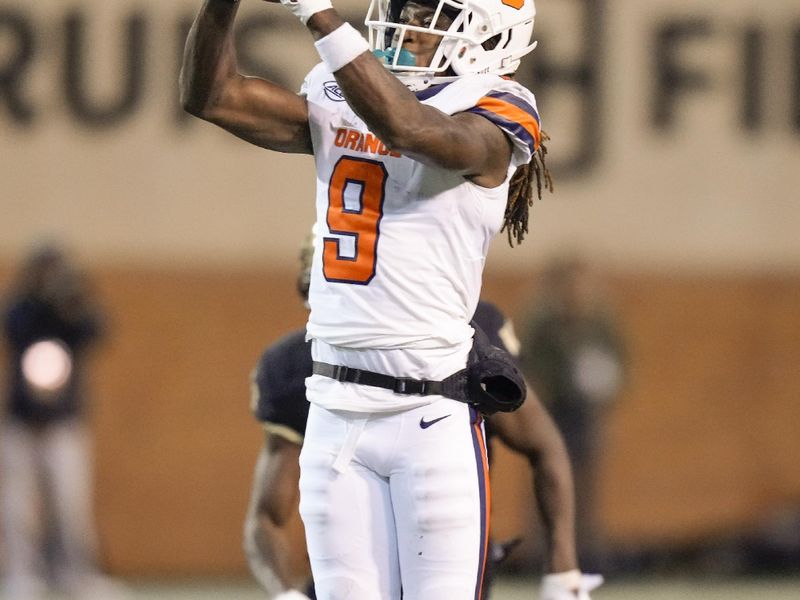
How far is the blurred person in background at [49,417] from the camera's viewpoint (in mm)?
6730

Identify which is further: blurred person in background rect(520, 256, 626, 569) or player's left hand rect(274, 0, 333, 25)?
blurred person in background rect(520, 256, 626, 569)

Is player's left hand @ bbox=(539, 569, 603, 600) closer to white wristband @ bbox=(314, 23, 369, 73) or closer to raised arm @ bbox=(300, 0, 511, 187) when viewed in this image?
raised arm @ bbox=(300, 0, 511, 187)

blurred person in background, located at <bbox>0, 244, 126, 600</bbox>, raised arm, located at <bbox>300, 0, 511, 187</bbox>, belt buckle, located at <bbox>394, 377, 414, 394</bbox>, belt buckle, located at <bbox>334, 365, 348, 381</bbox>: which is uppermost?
raised arm, located at <bbox>300, 0, 511, 187</bbox>

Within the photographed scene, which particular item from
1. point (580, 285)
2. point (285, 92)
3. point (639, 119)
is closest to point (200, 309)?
point (580, 285)

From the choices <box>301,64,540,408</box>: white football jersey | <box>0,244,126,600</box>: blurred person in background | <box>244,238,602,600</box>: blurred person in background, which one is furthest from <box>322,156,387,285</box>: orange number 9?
<box>0,244,126,600</box>: blurred person in background

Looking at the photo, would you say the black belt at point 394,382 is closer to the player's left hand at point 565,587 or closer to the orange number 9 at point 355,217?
the orange number 9 at point 355,217

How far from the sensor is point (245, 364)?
8195mm

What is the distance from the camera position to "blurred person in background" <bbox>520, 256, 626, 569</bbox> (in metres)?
7.16

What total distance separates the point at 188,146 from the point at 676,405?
317cm

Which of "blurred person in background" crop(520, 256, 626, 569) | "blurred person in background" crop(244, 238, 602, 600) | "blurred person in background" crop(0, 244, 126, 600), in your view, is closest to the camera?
"blurred person in background" crop(244, 238, 602, 600)

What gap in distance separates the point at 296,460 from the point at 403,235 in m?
0.89

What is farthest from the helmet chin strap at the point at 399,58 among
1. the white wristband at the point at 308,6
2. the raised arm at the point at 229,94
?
the white wristband at the point at 308,6

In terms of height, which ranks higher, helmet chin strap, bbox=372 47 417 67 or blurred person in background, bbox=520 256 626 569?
helmet chin strap, bbox=372 47 417 67

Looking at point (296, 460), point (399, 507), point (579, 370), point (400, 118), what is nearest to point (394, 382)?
point (399, 507)
